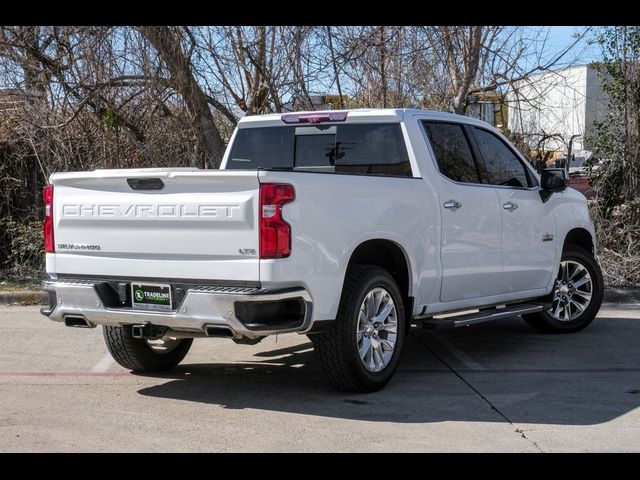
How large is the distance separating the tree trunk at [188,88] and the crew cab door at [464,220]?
576cm

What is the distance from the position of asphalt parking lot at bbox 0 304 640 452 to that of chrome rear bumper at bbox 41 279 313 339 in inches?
23.8

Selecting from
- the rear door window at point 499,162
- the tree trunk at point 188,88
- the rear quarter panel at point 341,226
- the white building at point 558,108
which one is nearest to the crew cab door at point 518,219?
the rear door window at point 499,162

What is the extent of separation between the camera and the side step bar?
696cm

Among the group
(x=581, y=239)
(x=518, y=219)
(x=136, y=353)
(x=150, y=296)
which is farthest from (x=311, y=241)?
(x=581, y=239)

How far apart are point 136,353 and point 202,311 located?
1536mm

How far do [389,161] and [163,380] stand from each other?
251 centimetres

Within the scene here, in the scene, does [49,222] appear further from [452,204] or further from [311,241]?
[452,204]

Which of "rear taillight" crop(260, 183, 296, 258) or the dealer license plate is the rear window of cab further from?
the dealer license plate

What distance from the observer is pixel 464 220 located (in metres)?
7.28

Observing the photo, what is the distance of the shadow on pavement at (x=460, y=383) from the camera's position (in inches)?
237

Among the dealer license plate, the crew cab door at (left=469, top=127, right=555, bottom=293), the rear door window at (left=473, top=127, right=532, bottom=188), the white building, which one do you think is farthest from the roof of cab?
the white building

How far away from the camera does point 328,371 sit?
6246 millimetres

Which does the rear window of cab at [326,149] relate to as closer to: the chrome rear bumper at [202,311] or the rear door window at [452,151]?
the rear door window at [452,151]
